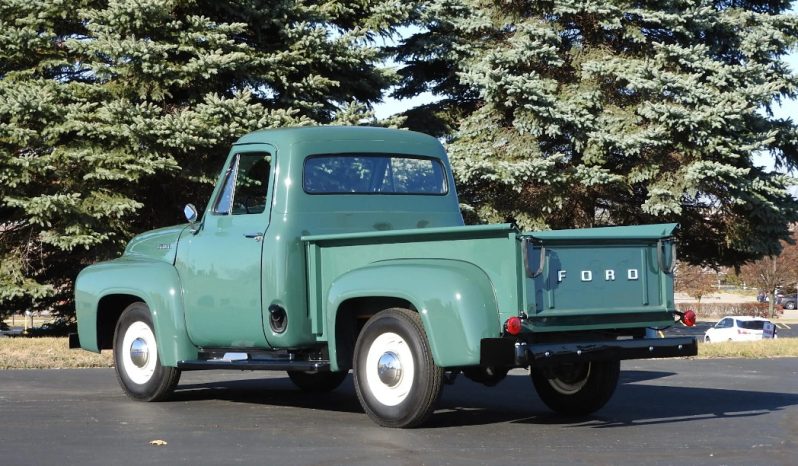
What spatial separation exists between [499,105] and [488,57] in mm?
1107

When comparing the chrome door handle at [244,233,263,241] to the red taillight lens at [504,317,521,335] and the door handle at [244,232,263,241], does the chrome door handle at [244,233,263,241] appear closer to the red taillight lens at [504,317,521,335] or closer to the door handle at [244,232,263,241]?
the door handle at [244,232,263,241]

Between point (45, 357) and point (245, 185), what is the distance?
6726 mm

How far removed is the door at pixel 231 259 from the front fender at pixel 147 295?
0.11m

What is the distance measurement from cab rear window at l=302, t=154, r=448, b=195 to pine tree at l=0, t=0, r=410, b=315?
33.9ft

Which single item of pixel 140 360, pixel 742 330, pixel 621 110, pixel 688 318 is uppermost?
pixel 621 110

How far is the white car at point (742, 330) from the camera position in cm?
4075

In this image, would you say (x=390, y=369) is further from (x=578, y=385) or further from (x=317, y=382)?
(x=317, y=382)

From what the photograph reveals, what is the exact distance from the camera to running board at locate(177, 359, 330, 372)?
937 cm

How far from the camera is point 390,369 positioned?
862 centimetres

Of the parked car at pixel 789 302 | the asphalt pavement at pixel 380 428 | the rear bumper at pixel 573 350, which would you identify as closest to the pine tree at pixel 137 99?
the asphalt pavement at pixel 380 428

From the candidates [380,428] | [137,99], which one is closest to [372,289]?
[380,428]

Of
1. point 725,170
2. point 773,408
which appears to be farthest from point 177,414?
point 725,170

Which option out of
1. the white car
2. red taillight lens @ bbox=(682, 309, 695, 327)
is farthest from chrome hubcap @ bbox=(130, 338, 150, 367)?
the white car

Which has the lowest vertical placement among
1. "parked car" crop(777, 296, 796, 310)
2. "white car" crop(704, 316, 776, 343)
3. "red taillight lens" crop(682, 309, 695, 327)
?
"parked car" crop(777, 296, 796, 310)
